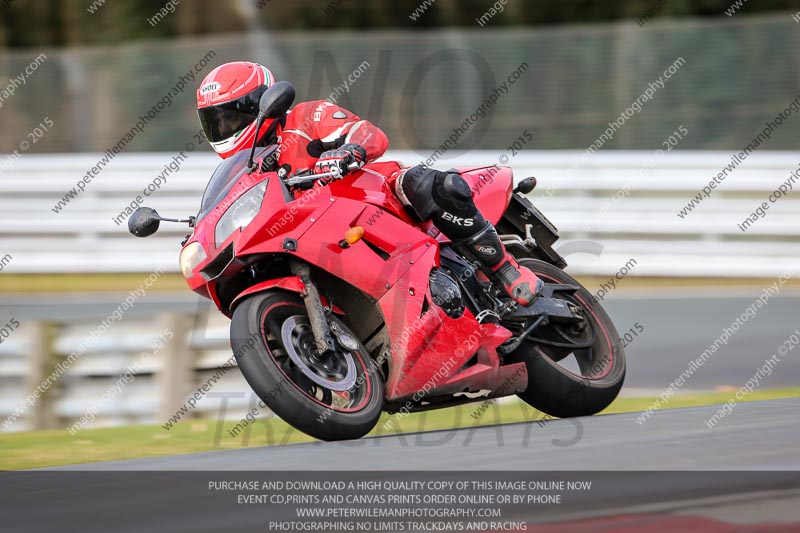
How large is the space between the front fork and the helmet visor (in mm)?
849

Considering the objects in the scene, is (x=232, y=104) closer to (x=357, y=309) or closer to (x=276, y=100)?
(x=276, y=100)

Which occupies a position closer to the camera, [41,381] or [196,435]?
[196,435]

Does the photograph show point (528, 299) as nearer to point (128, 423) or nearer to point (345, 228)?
point (345, 228)

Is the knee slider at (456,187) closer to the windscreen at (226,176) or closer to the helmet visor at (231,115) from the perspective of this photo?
the windscreen at (226,176)

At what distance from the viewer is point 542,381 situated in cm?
585

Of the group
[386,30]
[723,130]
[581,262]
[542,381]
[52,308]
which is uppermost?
[542,381]

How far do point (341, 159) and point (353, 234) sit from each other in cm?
35

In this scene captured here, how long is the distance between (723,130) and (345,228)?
8.83 m

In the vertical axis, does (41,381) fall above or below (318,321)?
below

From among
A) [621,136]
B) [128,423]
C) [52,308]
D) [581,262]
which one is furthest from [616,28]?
[128,423]

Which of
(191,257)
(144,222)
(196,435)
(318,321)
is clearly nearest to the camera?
(318,321)

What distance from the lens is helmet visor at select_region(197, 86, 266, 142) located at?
5.47 meters

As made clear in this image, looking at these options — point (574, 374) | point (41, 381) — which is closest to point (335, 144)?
point (574, 374)

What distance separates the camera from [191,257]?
208 inches
